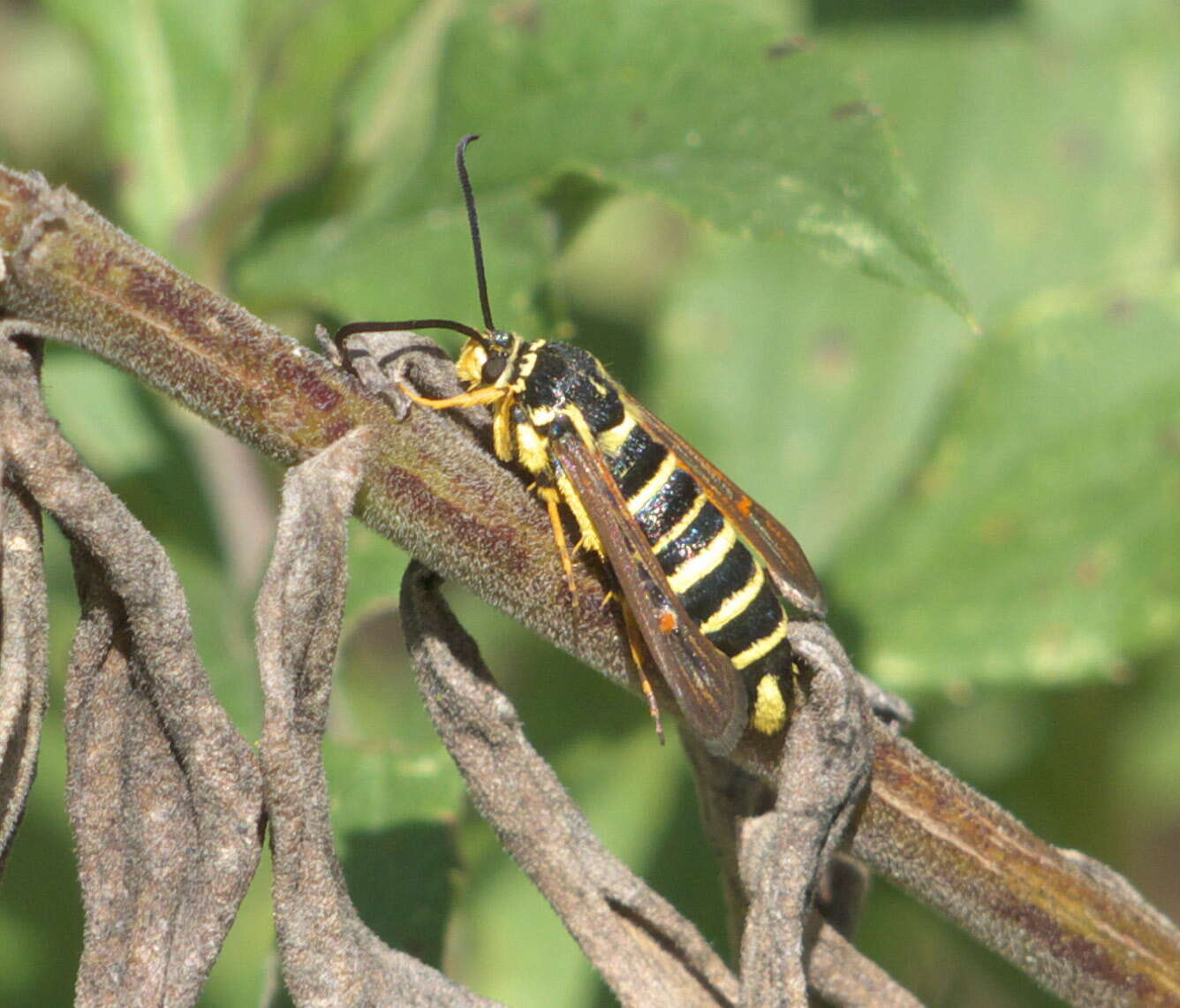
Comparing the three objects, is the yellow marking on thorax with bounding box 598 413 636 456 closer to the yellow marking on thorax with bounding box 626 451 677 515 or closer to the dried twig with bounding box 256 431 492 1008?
the yellow marking on thorax with bounding box 626 451 677 515

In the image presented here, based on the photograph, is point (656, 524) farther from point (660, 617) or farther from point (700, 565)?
point (660, 617)

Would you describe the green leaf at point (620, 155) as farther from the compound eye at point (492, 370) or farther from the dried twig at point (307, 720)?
the dried twig at point (307, 720)

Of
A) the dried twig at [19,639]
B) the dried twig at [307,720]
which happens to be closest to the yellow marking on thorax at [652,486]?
the dried twig at [307,720]

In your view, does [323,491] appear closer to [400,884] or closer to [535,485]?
[535,485]

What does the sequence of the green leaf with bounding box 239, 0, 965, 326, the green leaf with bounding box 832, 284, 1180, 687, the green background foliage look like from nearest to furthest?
1. the green leaf with bounding box 239, 0, 965, 326
2. the green background foliage
3. the green leaf with bounding box 832, 284, 1180, 687

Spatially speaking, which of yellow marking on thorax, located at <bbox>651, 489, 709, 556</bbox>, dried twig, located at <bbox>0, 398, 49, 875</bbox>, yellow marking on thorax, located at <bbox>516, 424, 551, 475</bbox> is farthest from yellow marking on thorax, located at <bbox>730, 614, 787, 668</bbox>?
dried twig, located at <bbox>0, 398, 49, 875</bbox>

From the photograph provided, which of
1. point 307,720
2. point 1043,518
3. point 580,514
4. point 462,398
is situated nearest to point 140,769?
point 307,720
